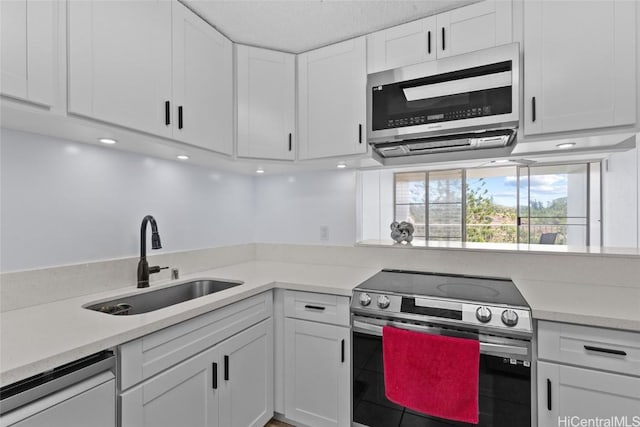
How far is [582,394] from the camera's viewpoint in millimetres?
1199

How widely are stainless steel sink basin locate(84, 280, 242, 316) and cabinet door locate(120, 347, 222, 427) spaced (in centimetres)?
49

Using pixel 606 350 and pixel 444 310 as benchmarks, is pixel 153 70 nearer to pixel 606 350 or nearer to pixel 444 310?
pixel 444 310

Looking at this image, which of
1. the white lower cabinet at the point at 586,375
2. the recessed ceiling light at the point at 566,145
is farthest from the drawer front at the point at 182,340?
the recessed ceiling light at the point at 566,145

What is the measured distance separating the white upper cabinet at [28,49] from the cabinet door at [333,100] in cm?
125

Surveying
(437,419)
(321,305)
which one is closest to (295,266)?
(321,305)

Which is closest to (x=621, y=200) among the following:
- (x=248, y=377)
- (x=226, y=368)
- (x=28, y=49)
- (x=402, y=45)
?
(x=402, y=45)

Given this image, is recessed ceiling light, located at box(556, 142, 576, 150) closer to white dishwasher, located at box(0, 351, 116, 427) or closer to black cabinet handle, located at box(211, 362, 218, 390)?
black cabinet handle, located at box(211, 362, 218, 390)

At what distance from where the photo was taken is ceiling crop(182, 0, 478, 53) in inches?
63.2

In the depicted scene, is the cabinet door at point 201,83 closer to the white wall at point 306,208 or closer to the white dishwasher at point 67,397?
the white wall at point 306,208

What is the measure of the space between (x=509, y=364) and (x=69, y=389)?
61.9 inches

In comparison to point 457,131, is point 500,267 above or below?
below

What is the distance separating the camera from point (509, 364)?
4.24 ft

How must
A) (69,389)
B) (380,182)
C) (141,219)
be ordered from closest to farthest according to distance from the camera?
(69,389) → (141,219) → (380,182)

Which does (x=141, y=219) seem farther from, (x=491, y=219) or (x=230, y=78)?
(x=491, y=219)
